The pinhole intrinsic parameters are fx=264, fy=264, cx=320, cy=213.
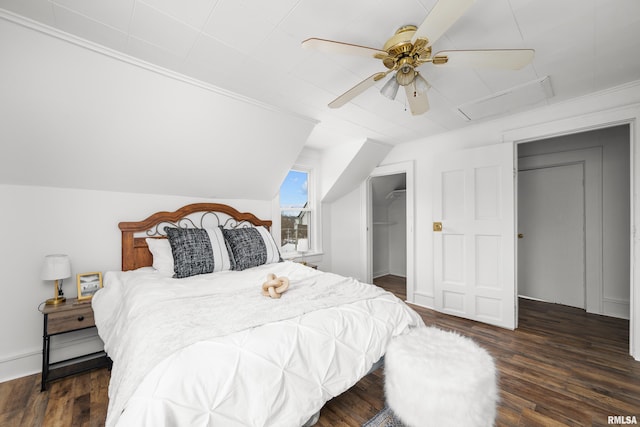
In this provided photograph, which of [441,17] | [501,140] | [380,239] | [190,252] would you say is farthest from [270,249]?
[380,239]

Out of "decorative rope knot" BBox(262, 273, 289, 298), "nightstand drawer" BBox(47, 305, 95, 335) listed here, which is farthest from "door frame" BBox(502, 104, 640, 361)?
"nightstand drawer" BBox(47, 305, 95, 335)

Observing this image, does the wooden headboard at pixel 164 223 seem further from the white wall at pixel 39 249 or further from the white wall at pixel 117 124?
the white wall at pixel 117 124

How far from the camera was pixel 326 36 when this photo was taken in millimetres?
1701

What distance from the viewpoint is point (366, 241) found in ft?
14.6

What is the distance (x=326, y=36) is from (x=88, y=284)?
2804 mm

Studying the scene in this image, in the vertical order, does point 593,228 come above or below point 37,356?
above

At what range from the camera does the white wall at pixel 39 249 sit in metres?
2.11

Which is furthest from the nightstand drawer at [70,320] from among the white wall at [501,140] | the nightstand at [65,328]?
the white wall at [501,140]

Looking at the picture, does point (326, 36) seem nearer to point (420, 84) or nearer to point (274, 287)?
point (420, 84)

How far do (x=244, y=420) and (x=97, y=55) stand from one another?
240cm

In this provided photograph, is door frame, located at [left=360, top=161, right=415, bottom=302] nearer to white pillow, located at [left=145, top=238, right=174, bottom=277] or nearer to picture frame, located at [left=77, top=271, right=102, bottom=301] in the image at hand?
white pillow, located at [left=145, top=238, right=174, bottom=277]

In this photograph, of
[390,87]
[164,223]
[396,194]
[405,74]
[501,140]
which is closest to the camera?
[405,74]

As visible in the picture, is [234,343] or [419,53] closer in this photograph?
[234,343]

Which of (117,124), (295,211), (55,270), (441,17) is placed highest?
(441,17)
